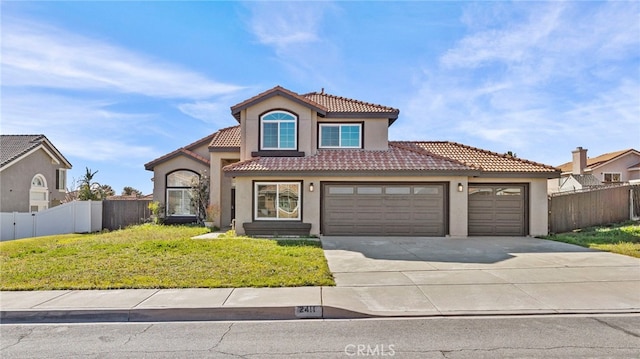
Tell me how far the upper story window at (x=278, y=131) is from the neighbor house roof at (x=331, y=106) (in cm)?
82

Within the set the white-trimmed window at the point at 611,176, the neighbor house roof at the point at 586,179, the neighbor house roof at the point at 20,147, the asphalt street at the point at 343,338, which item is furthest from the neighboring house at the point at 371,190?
the white-trimmed window at the point at 611,176

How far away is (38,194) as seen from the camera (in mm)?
25297

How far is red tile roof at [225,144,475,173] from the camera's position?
14.9 m

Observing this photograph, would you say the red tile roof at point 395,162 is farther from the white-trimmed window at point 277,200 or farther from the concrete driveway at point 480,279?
the concrete driveway at point 480,279

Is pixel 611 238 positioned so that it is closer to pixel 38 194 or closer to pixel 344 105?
pixel 344 105

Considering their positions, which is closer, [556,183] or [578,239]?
[578,239]

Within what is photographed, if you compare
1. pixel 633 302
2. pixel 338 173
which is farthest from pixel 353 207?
pixel 633 302

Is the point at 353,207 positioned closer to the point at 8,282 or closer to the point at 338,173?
the point at 338,173

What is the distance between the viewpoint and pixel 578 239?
13797 millimetres

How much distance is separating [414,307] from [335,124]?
39.8 feet

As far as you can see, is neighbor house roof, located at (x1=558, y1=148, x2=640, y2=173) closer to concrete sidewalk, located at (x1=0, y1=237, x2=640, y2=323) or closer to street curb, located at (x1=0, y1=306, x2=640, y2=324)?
concrete sidewalk, located at (x1=0, y1=237, x2=640, y2=323)

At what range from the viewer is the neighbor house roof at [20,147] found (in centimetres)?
2281

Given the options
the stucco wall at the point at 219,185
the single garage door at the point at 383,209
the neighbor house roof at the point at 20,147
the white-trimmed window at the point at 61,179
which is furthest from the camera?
the white-trimmed window at the point at 61,179

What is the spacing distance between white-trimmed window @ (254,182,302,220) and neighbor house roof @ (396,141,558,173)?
23.2 feet
